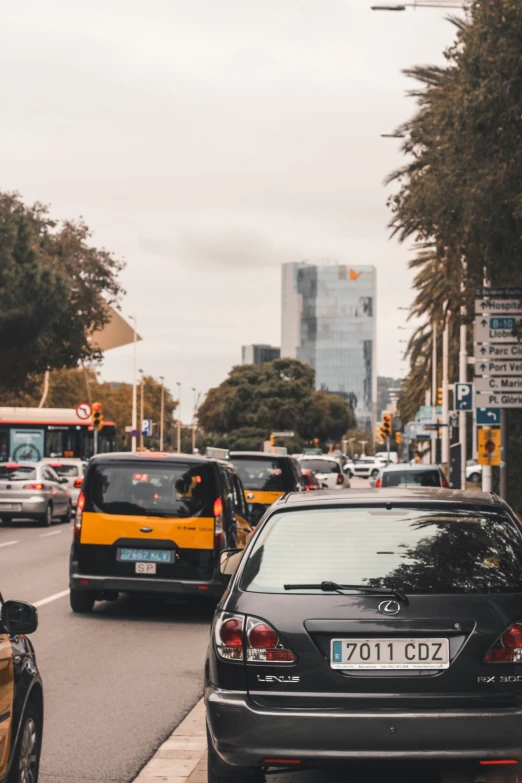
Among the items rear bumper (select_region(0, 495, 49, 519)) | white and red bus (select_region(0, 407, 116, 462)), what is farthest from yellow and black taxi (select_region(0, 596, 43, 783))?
white and red bus (select_region(0, 407, 116, 462))

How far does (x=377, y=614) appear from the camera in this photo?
570cm

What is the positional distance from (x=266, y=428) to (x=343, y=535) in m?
116

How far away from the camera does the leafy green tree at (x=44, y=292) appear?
135ft

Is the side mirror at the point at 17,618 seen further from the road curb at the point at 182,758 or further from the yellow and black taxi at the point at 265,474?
the yellow and black taxi at the point at 265,474

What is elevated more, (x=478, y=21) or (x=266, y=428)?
(x=478, y=21)

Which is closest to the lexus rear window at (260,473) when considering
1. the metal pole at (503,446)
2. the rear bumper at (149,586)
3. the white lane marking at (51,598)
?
the metal pole at (503,446)

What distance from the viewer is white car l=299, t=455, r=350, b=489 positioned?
45.3m

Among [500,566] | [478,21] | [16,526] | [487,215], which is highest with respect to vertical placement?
[478,21]

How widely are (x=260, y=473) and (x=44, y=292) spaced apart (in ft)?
67.6

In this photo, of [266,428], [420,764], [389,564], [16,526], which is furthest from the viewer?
[266,428]

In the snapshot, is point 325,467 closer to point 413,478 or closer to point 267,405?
point 413,478

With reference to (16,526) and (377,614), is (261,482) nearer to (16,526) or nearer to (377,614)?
(16,526)

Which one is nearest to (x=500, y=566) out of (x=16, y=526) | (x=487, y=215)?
(x=487, y=215)

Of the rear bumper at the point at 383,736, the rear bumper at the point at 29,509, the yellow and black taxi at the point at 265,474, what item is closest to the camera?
the rear bumper at the point at 383,736
